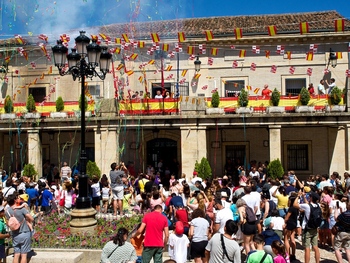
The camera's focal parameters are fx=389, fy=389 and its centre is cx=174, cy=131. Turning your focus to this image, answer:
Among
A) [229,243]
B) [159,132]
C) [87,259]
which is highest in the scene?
[159,132]

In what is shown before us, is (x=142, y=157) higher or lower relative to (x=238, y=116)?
lower

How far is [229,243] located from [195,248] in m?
1.91

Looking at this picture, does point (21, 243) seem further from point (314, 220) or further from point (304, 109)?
point (304, 109)

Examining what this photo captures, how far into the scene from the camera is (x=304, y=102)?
19.6m

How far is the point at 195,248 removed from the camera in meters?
8.12

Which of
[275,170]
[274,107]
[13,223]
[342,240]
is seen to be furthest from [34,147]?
[342,240]

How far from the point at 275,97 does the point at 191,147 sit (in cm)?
494

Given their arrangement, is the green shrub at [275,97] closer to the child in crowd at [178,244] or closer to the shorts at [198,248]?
the shorts at [198,248]

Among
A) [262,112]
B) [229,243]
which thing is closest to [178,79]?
[262,112]

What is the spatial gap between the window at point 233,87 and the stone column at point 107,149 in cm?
857

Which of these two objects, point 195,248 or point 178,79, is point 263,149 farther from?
point 195,248

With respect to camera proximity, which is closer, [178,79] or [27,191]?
[27,191]

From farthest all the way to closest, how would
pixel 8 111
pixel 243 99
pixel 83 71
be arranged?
pixel 8 111 → pixel 243 99 → pixel 83 71

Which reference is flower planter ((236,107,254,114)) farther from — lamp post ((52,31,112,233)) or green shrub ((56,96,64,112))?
lamp post ((52,31,112,233))
